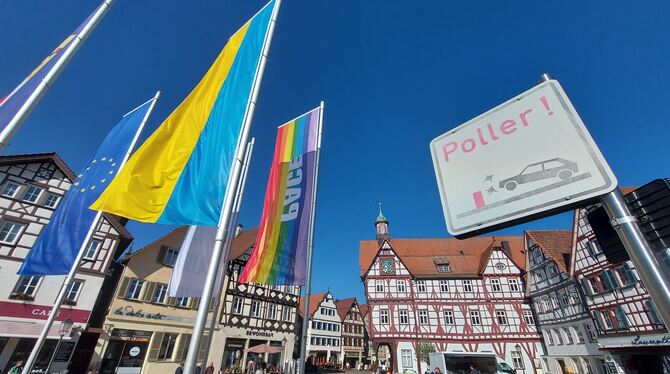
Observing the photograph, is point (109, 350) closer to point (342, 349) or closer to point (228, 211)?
point (228, 211)

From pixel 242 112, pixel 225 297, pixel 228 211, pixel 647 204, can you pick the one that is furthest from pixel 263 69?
pixel 225 297

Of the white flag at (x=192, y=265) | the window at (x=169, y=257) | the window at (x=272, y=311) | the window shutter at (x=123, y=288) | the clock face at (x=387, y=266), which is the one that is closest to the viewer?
the white flag at (x=192, y=265)

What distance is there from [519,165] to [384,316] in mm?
31828

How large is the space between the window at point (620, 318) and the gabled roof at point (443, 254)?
1240 centimetres

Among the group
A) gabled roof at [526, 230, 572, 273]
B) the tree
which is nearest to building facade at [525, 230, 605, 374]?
gabled roof at [526, 230, 572, 273]

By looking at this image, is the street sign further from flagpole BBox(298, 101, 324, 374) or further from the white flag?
the white flag

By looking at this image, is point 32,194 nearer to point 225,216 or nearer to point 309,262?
point 309,262

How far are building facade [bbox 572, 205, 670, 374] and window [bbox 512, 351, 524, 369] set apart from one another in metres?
8.13

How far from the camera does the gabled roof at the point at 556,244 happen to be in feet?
Result: 85.5

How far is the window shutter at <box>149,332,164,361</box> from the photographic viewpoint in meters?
19.9

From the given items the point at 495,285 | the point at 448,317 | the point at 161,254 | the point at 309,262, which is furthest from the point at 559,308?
the point at 161,254

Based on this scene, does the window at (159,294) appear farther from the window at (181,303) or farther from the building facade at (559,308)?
the building facade at (559,308)

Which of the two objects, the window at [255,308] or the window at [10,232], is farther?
the window at [255,308]

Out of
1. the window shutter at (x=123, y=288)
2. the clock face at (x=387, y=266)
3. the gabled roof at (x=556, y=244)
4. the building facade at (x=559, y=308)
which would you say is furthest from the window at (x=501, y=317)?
the window shutter at (x=123, y=288)
